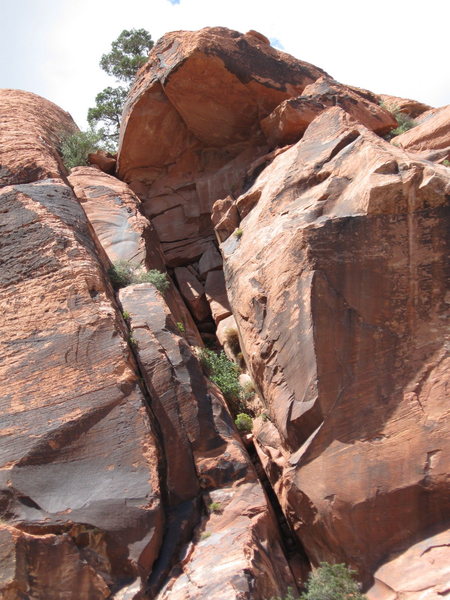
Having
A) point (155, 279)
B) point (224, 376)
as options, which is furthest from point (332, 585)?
point (155, 279)

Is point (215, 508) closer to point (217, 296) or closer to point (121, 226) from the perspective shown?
point (217, 296)

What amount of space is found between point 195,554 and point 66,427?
2789mm

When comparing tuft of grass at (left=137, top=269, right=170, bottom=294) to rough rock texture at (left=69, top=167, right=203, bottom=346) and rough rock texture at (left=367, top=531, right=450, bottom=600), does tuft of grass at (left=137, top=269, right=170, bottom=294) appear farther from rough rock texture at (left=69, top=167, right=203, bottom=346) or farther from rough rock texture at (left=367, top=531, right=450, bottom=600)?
rough rock texture at (left=367, top=531, right=450, bottom=600)

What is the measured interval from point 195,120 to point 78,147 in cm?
389

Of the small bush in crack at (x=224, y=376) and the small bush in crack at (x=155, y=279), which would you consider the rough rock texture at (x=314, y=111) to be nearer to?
the small bush in crack at (x=155, y=279)

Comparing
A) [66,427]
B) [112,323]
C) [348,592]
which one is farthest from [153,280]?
[348,592]

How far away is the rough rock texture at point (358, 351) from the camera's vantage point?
851 centimetres

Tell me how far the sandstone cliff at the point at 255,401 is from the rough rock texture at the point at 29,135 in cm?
13

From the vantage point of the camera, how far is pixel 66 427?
8.92 metres

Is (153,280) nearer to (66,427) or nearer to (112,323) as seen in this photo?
(112,323)

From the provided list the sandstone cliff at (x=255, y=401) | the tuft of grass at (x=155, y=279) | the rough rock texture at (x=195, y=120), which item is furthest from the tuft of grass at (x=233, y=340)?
the rough rock texture at (x=195, y=120)

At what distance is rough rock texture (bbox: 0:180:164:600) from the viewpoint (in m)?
7.84

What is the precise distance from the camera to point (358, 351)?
31.2ft

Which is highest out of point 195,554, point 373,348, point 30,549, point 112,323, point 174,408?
point 112,323
